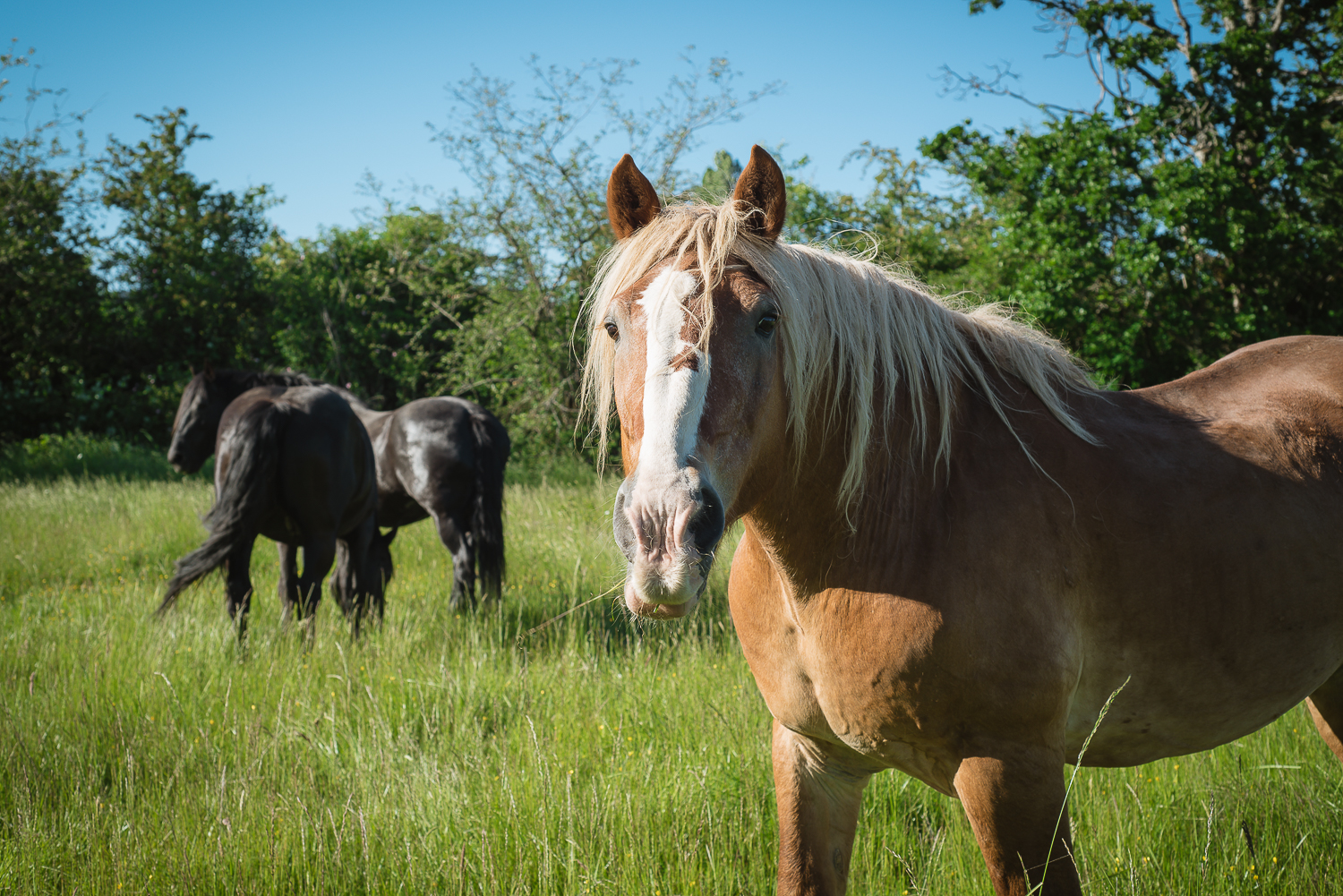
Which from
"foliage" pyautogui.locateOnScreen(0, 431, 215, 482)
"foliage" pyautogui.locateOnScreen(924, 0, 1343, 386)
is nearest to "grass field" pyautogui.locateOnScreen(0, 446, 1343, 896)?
"foliage" pyautogui.locateOnScreen(924, 0, 1343, 386)

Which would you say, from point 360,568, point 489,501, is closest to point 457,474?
point 489,501

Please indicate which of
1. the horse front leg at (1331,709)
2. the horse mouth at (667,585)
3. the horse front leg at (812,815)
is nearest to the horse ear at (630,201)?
the horse mouth at (667,585)

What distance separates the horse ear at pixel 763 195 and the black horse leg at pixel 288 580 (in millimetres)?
4692

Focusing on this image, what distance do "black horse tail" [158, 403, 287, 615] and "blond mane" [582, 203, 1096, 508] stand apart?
12.7ft

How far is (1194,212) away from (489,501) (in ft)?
27.7

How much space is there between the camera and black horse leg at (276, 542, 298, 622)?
504 cm

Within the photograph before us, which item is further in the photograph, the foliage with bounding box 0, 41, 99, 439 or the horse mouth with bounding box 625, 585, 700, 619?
the foliage with bounding box 0, 41, 99, 439

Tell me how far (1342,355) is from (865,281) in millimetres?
1552

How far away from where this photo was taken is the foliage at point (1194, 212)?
27.5ft

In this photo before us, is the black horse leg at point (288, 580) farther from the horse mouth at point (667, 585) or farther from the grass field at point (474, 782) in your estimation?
the horse mouth at point (667, 585)

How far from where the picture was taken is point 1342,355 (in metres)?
2.09

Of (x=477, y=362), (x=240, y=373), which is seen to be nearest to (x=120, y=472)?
(x=477, y=362)

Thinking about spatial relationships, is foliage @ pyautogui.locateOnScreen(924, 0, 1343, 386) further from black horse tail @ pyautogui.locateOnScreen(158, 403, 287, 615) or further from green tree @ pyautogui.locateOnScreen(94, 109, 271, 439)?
green tree @ pyautogui.locateOnScreen(94, 109, 271, 439)

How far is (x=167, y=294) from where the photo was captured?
58.0 feet
